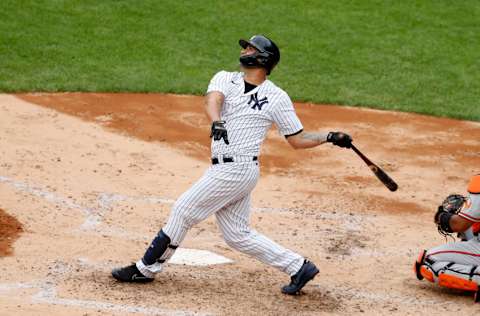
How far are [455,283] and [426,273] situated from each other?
0.25 m

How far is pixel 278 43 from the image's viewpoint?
16547 millimetres

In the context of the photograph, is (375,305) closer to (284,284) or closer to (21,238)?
(284,284)

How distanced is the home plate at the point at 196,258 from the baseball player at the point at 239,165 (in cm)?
69

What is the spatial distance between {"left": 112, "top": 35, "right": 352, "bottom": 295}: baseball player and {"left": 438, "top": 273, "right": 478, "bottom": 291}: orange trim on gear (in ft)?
3.29

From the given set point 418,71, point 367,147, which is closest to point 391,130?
point 367,147

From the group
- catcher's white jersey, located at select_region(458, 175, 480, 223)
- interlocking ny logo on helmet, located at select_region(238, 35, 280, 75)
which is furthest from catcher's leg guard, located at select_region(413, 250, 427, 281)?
interlocking ny logo on helmet, located at select_region(238, 35, 280, 75)

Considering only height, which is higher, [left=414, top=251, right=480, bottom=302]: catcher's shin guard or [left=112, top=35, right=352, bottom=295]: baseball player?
[left=112, top=35, right=352, bottom=295]: baseball player

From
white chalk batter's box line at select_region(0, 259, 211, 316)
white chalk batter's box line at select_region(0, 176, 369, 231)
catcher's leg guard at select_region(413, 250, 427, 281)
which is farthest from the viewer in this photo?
white chalk batter's box line at select_region(0, 176, 369, 231)

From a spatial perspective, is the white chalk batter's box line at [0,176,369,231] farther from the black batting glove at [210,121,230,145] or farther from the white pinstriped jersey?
the black batting glove at [210,121,230,145]

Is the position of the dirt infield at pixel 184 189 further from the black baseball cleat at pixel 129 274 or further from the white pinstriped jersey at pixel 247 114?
the white pinstriped jersey at pixel 247 114

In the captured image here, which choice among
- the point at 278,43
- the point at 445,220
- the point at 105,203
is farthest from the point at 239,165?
the point at 278,43

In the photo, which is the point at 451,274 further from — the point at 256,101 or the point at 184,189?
the point at 184,189

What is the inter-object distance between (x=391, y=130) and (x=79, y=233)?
5435 mm

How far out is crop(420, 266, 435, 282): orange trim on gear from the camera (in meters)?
A: 7.53
